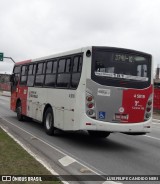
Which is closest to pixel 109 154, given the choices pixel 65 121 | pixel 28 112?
pixel 65 121

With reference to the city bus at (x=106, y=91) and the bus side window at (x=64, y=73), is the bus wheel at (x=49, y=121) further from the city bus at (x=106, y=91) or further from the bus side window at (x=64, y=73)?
the bus side window at (x=64, y=73)

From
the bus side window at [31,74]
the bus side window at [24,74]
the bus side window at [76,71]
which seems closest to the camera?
the bus side window at [76,71]

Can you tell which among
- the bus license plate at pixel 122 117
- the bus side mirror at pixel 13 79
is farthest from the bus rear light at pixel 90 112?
the bus side mirror at pixel 13 79

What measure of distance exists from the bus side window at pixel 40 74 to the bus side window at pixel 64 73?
76.6 inches

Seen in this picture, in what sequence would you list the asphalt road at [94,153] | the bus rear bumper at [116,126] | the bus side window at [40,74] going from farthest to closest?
the bus side window at [40,74], the bus rear bumper at [116,126], the asphalt road at [94,153]

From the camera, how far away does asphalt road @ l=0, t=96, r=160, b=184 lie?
27.7 ft

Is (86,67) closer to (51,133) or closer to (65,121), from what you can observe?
(65,121)

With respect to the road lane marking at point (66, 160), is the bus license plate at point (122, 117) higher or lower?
higher

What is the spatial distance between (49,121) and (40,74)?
240cm

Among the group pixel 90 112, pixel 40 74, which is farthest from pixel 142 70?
pixel 40 74

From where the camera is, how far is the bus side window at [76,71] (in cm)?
1148

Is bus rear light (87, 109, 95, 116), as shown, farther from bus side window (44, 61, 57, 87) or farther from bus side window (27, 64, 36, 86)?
bus side window (27, 64, 36, 86)

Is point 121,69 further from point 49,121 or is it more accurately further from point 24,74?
point 24,74

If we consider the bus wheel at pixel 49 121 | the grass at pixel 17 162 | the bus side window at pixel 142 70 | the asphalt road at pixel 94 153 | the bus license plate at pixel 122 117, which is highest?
the bus side window at pixel 142 70
